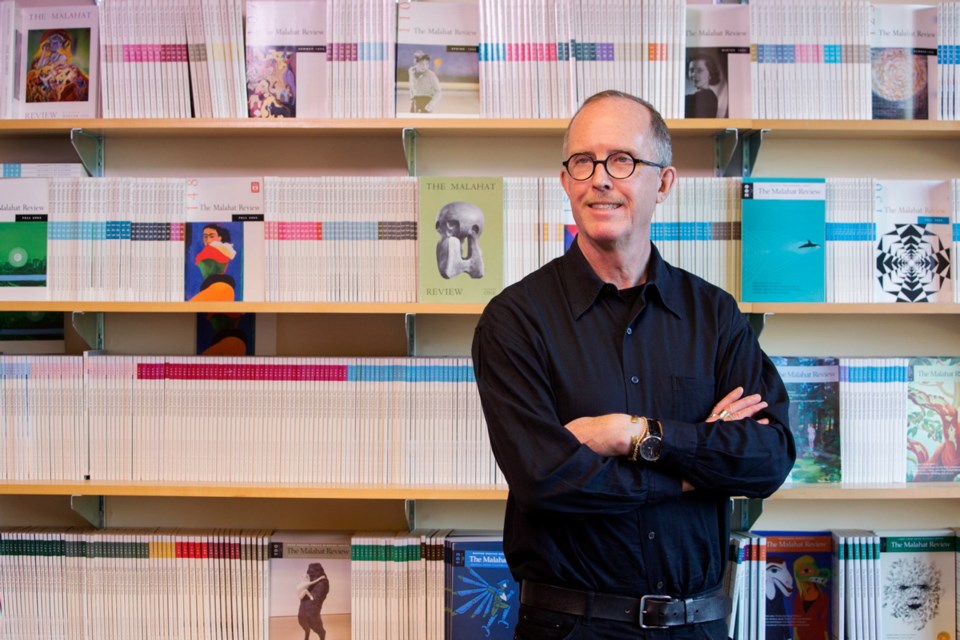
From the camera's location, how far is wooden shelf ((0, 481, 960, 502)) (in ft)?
7.94

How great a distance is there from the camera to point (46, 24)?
2.65 meters

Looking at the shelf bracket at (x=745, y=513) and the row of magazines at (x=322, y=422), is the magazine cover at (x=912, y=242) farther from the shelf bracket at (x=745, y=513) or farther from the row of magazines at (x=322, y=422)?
the shelf bracket at (x=745, y=513)

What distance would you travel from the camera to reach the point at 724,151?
2680mm

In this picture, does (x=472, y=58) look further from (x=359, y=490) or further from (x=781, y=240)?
(x=359, y=490)

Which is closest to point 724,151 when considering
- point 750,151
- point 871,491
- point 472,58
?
point 750,151

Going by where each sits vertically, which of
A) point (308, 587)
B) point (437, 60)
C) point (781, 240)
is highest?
point (437, 60)

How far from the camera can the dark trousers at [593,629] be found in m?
1.60

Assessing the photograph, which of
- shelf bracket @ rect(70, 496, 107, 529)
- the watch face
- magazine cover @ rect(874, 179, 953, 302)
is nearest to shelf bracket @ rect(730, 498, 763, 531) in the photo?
magazine cover @ rect(874, 179, 953, 302)

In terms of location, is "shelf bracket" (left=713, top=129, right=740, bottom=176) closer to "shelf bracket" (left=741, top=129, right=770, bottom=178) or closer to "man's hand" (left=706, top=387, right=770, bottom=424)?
"shelf bracket" (left=741, top=129, right=770, bottom=178)

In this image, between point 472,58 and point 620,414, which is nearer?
point 620,414

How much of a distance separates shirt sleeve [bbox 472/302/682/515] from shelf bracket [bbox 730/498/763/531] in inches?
41.4

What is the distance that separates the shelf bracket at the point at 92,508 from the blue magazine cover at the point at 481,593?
3.64 feet

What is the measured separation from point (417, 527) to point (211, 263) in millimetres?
996

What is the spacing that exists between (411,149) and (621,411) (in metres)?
1.30
